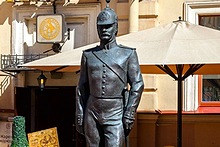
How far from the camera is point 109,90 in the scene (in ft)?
14.4

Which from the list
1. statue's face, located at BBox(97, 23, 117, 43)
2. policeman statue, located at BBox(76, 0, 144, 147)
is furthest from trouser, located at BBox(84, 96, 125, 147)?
statue's face, located at BBox(97, 23, 117, 43)

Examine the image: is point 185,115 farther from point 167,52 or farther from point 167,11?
point 167,52

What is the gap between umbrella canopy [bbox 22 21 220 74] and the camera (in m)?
5.47

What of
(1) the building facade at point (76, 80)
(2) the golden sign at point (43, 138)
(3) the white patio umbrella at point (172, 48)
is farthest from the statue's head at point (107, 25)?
(1) the building facade at point (76, 80)

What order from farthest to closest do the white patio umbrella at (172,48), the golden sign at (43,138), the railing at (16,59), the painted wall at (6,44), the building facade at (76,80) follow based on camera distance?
1. the painted wall at (6,44)
2. the railing at (16,59)
3. the building facade at (76,80)
4. the golden sign at (43,138)
5. the white patio umbrella at (172,48)

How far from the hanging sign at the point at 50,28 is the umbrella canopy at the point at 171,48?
1907 mm

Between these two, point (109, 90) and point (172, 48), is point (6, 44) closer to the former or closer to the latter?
point (172, 48)

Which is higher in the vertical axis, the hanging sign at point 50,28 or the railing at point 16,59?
the hanging sign at point 50,28

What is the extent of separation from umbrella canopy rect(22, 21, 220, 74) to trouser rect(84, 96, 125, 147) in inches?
48.5

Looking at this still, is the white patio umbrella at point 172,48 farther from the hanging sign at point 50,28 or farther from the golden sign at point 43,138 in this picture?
the hanging sign at point 50,28

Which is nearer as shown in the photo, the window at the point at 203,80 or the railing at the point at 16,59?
the window at the point at 203,80

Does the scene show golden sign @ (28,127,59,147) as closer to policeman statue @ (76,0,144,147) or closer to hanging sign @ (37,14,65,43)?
hanging sign @ (37,14,65,43)

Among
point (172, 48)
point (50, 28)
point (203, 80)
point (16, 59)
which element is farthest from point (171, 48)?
point (16, 59)

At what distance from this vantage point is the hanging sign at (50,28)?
340 inches
